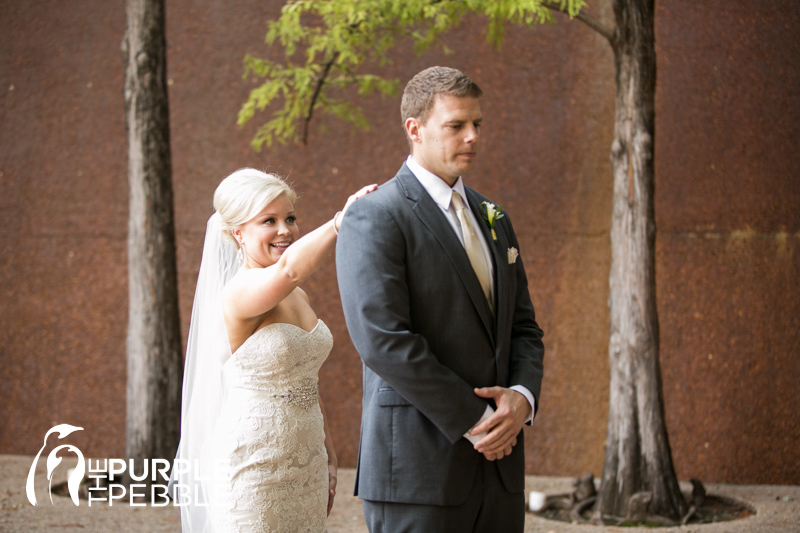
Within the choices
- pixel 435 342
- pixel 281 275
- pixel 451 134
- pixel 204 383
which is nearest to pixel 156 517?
pixel 204 383

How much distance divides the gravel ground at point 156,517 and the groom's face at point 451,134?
112 inches

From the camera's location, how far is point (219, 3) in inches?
233

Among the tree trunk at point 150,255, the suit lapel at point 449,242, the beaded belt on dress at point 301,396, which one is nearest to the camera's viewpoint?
the suit lapel at point 449,242

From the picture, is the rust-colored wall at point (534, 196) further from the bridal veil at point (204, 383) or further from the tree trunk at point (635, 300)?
the bridal veil at point (204, 383)

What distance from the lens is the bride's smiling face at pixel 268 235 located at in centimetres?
234

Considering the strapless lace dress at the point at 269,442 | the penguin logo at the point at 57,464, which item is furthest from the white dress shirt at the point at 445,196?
the penguin logo at the point at 57,464

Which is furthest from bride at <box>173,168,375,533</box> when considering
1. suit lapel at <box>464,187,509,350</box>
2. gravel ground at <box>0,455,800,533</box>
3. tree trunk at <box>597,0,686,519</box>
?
tree trunk at <box>597,0,686,519</box>

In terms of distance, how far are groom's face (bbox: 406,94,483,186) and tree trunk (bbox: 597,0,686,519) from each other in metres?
2.74

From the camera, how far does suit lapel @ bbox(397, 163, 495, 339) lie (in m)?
2.05

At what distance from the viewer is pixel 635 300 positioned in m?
4.56

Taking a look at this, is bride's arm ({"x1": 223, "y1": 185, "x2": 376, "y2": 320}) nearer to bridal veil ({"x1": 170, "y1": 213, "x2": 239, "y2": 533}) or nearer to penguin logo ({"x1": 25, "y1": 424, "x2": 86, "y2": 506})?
bridal veil ({"x1": 170, "y1": 213, "x2": 239, "y2": 533})

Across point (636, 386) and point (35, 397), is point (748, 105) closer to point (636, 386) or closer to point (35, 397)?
point (636, 386)

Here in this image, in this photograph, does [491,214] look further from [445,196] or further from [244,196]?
[244,196]

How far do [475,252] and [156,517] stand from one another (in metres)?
3.19
